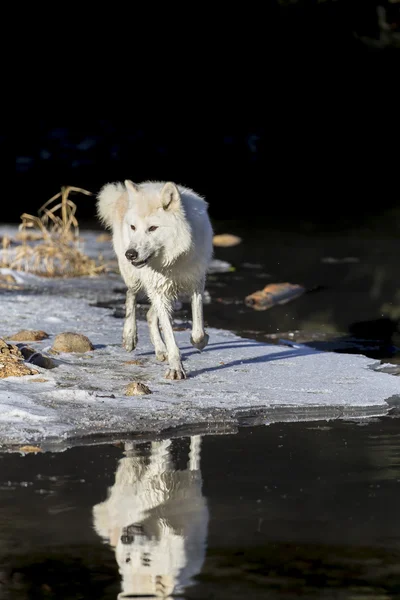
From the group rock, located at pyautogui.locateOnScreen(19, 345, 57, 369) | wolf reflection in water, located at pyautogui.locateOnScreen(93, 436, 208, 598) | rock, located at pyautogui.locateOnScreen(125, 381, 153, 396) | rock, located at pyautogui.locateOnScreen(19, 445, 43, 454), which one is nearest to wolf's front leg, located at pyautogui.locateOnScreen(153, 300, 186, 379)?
rock, located at pyautogui.locateOnScreen(125, 381, 153, 396)

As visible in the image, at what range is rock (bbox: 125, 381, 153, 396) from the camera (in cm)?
714

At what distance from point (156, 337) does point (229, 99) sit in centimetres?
2451

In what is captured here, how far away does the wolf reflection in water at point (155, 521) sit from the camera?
4.42 meters

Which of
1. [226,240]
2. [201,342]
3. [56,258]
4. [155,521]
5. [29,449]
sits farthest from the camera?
[226,240]

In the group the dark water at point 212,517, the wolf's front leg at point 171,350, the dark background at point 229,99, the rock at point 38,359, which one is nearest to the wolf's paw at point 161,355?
the wolf's front leg at point 171,350

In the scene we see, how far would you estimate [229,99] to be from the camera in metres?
32.3

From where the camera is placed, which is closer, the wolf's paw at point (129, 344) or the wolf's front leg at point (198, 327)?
the wolf's front leg at point (198, 327)

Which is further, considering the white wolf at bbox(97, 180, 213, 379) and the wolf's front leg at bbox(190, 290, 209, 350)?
the wolf's front leg at bbox(190, 290, 209, 350)

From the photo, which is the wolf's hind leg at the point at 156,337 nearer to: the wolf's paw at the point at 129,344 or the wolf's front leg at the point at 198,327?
the wolf's paw at the point at 129,344

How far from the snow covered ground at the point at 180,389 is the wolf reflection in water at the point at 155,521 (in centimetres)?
51

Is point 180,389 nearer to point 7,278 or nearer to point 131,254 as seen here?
point 131,254

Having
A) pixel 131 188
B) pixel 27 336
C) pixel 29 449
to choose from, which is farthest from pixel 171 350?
pixel 29 449

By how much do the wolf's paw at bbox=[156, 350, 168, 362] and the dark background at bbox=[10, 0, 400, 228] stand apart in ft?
54.9

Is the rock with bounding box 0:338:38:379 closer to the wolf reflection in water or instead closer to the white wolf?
the white wolf
